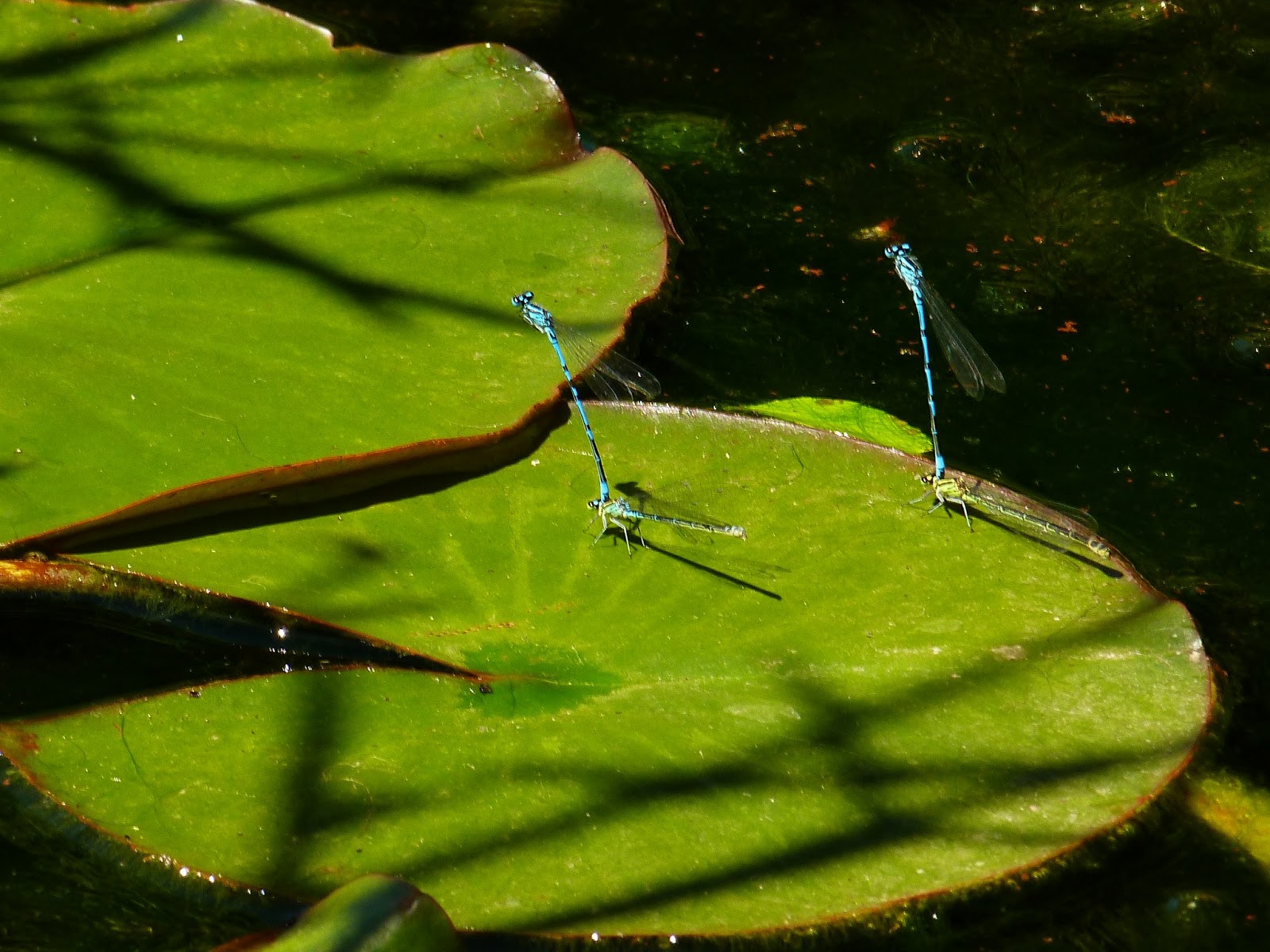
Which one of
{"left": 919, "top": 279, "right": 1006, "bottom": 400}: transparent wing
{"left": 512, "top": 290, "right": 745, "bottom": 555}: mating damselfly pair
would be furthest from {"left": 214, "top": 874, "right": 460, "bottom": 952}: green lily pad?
{"left": 919, "top": 279, "right": 1006, "bottom": 400}: transparent wing

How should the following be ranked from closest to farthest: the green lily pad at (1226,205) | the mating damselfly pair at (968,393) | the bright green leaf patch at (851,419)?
the mating damselfly pair at (968,393), the bright green leaf patch at (851,419), the green lily pad at (1226,205)

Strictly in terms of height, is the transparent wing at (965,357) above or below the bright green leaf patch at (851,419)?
above

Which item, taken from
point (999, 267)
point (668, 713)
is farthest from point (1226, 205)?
point (668, 713)

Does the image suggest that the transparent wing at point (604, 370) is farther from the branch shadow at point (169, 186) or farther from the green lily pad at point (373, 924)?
the green lily pad at point (373, 924)

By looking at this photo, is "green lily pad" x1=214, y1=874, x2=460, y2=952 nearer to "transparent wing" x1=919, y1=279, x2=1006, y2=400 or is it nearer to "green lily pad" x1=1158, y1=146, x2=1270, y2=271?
"transparent wing" x1=919, y1=279, x2=1006, y2=400

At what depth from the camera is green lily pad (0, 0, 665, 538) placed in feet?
8.06

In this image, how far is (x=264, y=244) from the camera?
2.88 metres

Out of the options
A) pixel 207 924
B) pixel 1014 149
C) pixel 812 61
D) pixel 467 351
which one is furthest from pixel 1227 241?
pixel 207 924

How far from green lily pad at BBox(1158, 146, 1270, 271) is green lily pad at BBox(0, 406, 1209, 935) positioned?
4.79 ft

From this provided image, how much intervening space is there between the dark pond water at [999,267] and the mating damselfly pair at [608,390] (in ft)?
0.62

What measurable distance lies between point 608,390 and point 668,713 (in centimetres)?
85

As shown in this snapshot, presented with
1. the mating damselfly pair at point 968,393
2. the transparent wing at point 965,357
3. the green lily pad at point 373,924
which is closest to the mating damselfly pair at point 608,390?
the mating damselfly pair at point 968,393

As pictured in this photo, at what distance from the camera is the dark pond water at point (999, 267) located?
198 centimetres

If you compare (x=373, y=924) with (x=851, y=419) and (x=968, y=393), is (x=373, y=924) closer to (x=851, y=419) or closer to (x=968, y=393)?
(x=851, y=419)
